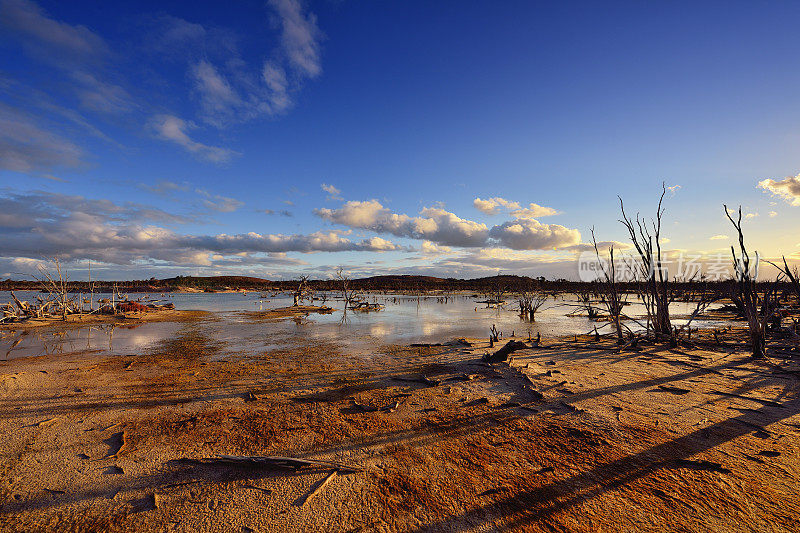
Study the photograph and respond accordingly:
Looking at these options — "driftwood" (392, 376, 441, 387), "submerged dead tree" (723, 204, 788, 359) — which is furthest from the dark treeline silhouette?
"driftwood" (392, 376, 441, 387)

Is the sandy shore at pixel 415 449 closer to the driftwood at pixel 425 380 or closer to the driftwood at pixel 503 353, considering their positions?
the driftwood at pixel 425 380

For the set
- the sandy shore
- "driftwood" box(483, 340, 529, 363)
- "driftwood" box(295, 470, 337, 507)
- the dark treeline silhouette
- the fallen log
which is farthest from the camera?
the dark treeline silhouette

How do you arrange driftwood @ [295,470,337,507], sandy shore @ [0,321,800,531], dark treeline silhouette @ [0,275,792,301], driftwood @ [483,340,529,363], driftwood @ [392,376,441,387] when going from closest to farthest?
1. sandy shore @ [0,321,800,531]
2. driftwood @ [295,470,337,507]
3. driftwood @ [392,376,441,387]
4. driftwood @ [483,340,529,363]
5. dark treeline silhouette @ [0,275,792,301]

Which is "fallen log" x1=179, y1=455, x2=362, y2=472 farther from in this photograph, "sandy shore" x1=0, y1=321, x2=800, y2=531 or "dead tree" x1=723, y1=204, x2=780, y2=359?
"dead tree" x1=723, y1=204, x2=780, y2=359

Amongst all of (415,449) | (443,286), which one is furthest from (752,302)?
(443,286)

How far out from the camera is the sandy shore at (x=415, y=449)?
322 cm

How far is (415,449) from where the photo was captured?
446 cm

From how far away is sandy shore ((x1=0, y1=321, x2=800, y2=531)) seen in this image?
3.22 metres

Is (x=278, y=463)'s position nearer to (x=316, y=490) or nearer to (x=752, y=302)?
(x=316, y=490)

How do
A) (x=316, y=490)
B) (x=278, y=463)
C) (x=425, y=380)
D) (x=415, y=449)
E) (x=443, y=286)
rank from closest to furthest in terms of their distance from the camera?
(x=316, y=490) < (x=278, y=463) < (x=415, y=449) < (x=425, y=380) < (x=443, y=286)

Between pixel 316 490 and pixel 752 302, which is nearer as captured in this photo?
pixel 316 490

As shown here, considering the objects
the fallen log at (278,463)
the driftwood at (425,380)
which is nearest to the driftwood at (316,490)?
the fallen log at (278,463)

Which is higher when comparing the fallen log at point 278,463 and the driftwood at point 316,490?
the fallen log at point 278,463

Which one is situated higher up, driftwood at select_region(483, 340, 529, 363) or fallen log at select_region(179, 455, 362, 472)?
driftwood at select_region(483, 340, 529, 363)
